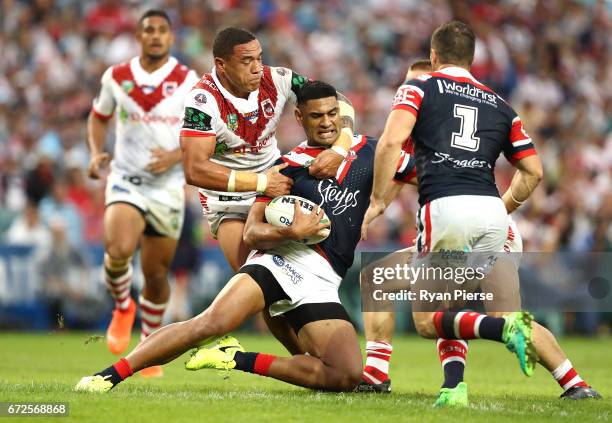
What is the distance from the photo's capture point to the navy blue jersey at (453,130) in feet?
24.3

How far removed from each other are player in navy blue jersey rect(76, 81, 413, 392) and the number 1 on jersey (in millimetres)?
895

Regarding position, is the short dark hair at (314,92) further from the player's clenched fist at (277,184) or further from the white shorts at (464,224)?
the white shorts at (464,224)

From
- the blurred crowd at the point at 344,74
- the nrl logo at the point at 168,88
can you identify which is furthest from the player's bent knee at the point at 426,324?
the blurred crowd at the point at 344,74

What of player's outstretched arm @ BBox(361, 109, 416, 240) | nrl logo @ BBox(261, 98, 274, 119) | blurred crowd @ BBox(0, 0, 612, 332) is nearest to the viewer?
player's outstretched arm @ BBox(361, 109, 416, 240)

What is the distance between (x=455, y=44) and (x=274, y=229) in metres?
1.87

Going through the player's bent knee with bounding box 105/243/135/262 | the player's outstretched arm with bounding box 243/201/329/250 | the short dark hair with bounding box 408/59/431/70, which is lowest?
the player's bent knee with bounding box 105/243/135/262

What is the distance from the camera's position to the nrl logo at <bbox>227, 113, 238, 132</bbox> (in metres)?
8.48

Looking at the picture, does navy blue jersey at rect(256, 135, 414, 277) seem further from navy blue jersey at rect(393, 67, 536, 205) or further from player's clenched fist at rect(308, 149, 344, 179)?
navy blue jersey at rect(393, 67, 536, 205)

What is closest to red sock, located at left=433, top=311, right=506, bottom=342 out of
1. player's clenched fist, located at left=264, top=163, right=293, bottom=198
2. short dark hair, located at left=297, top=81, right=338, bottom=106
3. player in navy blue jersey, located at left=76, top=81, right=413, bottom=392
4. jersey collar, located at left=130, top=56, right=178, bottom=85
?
player in navy blue jersey, located at left=76, top=81, right=413, bottom=392

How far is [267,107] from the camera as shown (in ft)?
28.7

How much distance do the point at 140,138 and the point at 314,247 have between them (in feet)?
10.8

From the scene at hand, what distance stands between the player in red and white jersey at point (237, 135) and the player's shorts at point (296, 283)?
496mm

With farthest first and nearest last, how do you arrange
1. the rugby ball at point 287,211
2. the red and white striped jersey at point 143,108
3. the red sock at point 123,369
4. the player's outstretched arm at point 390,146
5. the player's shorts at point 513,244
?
1. the red and white striped jersey at point 143,108
2. the player's shorts at point 513,244
3. the rugby ball at point 287,211
4. the red sock at point 123,369
5. the player's outstretched arm at point 390,146

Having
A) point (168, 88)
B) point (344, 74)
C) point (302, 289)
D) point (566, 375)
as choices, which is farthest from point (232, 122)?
point (344, 74)
